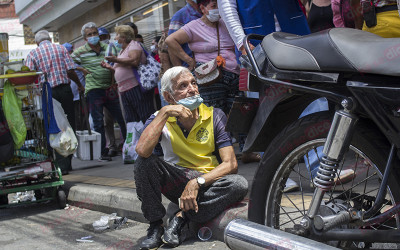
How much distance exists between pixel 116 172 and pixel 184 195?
344 centimetres

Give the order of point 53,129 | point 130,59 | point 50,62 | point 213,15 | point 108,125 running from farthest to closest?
point 108,125
point 130,59
point 50,62
point 53,129
point 213,15

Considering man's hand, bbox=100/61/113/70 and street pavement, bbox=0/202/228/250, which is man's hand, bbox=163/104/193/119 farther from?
man's hand, bbox=100/61/113/70

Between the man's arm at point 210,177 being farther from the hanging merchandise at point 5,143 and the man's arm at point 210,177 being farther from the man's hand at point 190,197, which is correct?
the hanging merchandise at point 5,143

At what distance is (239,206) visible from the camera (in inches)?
159

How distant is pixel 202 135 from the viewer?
13.7 feet

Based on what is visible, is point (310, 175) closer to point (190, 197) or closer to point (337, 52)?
point (337, 52)

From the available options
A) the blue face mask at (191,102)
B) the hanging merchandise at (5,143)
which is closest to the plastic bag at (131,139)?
the hanging merchandise at (5,143)

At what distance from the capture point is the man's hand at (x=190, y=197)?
12.8ft

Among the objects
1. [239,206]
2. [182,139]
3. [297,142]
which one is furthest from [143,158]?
[297,142]

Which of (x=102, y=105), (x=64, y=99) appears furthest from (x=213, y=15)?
(x=102, y=105)

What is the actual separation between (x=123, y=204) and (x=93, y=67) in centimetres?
431

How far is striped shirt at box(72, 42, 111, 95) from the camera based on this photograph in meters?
9.04

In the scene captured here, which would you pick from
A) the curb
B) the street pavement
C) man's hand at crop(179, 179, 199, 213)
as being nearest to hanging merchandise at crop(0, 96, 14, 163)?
the street pavement

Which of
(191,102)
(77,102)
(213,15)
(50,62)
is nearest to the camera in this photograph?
(191,102)
